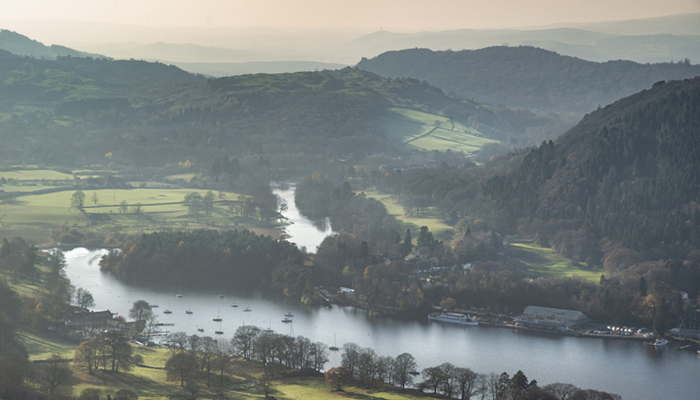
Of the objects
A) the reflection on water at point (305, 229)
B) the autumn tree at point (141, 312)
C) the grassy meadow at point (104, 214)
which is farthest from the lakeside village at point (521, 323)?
the grassy meadow at point (104, 214)

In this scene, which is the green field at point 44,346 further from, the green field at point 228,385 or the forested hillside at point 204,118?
the forested hillside at point 204,118

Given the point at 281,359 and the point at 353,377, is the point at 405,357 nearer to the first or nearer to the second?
the point at 353,377

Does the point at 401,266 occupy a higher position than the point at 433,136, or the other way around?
the point at 433,136

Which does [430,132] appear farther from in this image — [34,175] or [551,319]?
[551,319]

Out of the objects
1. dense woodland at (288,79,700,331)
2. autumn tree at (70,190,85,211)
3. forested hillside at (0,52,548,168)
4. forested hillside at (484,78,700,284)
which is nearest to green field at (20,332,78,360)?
dense woodland at (288,79,700,331)

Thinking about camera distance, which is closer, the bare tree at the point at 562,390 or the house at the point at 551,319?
the bare tree at the point at 562,390

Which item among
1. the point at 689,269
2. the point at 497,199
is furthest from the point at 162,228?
the point at 689,269
